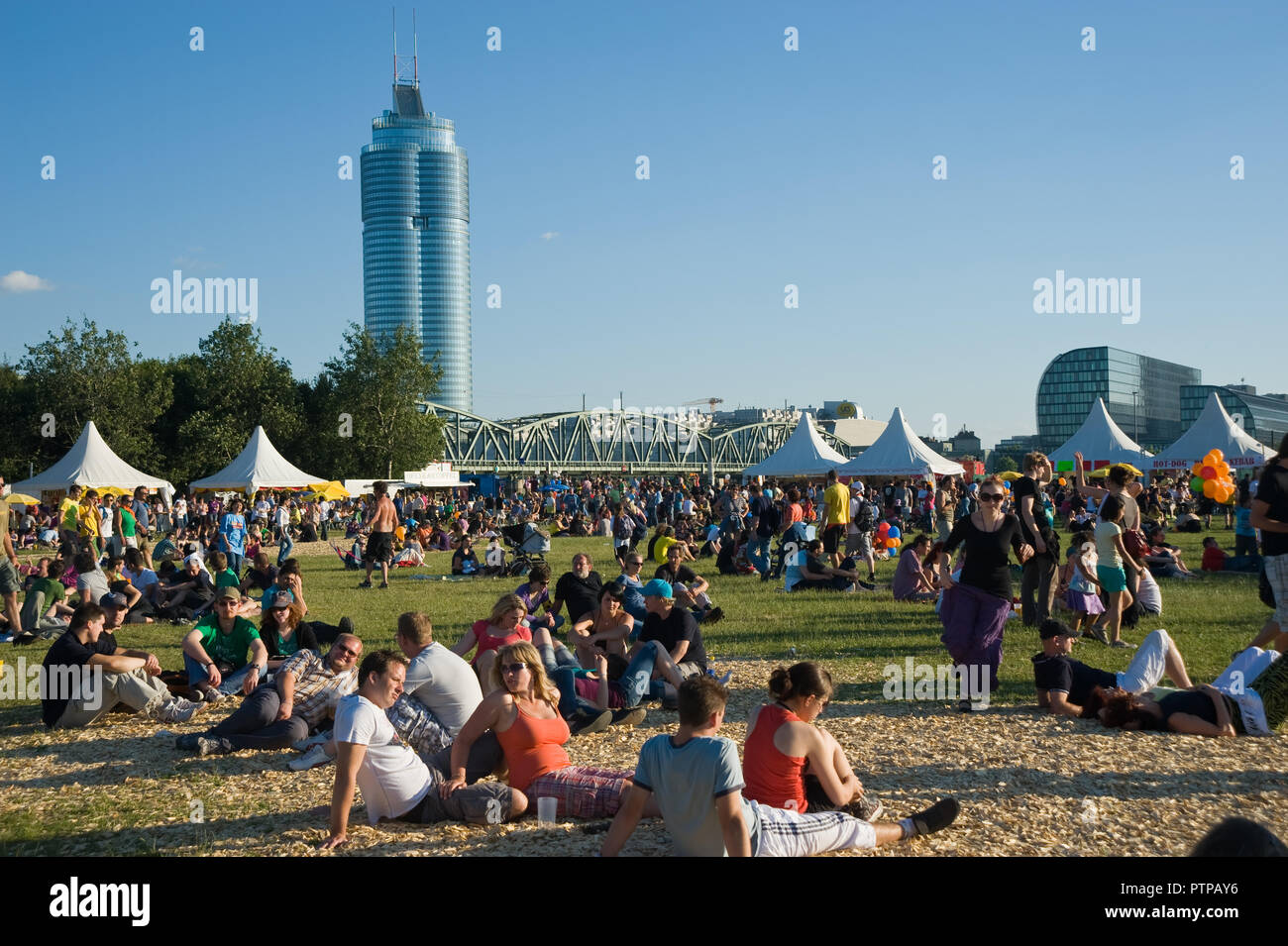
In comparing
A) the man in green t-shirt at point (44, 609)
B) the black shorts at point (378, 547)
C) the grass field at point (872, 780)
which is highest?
the black shorts at point (378, 547)

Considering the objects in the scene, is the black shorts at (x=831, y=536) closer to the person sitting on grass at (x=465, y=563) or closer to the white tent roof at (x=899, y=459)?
the person sitting on grass at (x=465, y=563)

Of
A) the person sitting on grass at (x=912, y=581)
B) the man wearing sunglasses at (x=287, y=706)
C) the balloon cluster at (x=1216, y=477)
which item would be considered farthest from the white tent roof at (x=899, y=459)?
the man wearing sunglasses at (x=287, y=706)

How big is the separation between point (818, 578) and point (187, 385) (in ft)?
176

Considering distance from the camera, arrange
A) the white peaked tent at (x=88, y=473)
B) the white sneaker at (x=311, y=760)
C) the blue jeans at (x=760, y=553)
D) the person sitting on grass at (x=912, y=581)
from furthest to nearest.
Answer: the white peaked tent at (x=88, y=473), the blue jeans at (x=760, y=553), the person sitting on grass at (x=912, y=581), the white sneaker at (x=311, y=760)

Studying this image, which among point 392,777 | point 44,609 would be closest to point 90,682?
point 392,777

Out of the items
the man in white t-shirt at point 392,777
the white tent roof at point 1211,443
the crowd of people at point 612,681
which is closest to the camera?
the crowd of people at point 612,681

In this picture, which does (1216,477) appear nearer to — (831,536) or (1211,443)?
→ (831,536)

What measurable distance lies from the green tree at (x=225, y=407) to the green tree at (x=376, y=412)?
2586 mm

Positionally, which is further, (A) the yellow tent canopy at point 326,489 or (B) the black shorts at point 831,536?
(A) the yellow tent canopy at point 326,489

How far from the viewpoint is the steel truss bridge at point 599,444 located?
138000mm

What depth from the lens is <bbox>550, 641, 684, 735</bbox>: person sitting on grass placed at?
303 inches

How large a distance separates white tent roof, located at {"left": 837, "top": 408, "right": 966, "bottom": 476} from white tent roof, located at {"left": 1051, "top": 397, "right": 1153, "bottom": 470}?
5.83 m

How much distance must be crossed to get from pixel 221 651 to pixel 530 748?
441 cm
